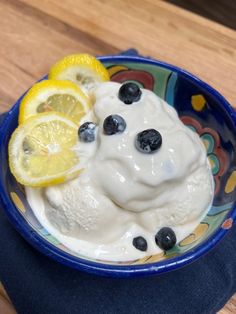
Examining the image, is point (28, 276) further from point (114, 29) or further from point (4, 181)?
point (114, 29)

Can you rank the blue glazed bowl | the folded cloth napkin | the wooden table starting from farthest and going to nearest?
1. the wooden table
2. the folded cloth napkin
3. the blue glazed bowl

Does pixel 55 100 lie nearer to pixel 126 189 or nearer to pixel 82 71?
pixel 82 71

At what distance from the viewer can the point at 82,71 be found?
0.95 m

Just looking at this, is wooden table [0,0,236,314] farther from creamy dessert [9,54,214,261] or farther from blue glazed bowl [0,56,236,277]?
creamy dessert [9,54,214,261]

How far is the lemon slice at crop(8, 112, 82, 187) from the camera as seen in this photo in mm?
806

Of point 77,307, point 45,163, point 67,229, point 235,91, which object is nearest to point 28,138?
point 45,163

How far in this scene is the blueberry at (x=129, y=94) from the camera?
87 cm

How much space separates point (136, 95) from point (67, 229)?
29cm

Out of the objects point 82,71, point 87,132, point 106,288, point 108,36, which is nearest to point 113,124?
point 87,132

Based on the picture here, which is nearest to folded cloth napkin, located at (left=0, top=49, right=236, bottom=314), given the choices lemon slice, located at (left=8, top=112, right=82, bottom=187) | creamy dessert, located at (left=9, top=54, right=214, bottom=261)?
creamy dessert, located at (left=9, top=54, right=214, bottom=261)

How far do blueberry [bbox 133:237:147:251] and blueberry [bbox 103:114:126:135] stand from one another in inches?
8.1

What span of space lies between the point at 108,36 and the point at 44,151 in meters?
0.61

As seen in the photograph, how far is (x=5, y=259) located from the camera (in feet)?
3.01

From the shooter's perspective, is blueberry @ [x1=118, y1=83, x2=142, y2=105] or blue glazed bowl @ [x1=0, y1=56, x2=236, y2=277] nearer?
blue glazed bowl @ [x1=0, y1=56, x2=236, y2=277]
